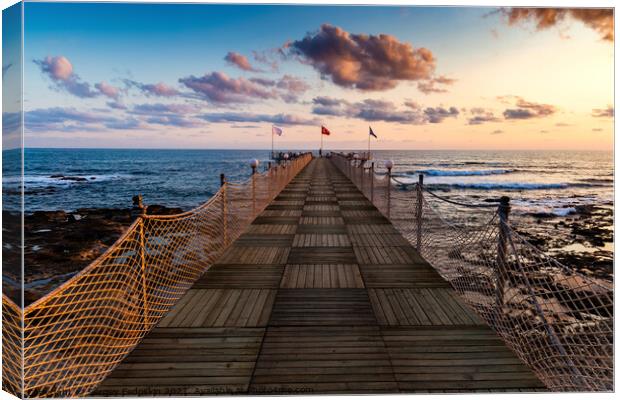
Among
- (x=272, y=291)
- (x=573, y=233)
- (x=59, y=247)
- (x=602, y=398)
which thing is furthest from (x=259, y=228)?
(x=573, y=233)

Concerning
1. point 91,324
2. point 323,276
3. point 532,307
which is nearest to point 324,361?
point 323,276

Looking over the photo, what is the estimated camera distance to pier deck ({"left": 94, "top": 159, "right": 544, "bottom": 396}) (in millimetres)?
2820

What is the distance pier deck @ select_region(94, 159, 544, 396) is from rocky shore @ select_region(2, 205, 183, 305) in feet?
4.02

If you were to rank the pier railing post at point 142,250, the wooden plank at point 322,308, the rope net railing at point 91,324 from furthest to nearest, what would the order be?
the wooden plank at point 322,308
the pier railing post at point 142,250
the rope net railing at point 91,324

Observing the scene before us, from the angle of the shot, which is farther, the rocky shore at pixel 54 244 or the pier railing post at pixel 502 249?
the pier railing post at pixel 502 249

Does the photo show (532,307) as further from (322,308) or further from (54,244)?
(54,244)

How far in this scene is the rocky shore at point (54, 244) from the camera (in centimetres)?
258

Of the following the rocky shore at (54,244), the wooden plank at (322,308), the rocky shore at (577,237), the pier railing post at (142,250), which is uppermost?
the pier railing post at (142,250)

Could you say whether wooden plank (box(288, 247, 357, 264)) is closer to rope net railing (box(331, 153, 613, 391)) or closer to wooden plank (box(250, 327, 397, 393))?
rope net railing (box(331, 153, 613, 391))

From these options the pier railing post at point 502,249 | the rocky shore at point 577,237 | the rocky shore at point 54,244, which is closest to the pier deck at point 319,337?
the pier railing post at point 502,249

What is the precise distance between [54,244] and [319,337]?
44.0ft

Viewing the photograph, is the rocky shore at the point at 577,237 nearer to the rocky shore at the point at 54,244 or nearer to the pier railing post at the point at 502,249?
the pier railing post at the point at 502,249

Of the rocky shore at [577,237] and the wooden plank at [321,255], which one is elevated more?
the wooden plank at [321,255]

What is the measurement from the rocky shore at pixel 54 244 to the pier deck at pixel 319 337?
1.23 meters
